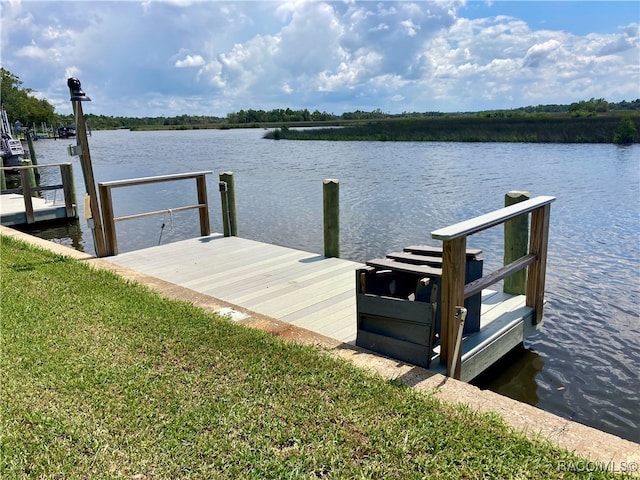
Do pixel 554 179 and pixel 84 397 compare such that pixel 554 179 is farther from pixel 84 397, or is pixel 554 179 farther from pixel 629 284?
pixel 84 397

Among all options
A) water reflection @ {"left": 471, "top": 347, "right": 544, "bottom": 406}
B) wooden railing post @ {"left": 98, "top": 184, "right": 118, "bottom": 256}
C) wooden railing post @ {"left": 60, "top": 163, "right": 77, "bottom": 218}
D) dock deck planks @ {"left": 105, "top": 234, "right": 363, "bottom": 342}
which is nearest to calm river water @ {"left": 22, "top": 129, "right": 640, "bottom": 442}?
water reflection @ {"left": 471, "top": 347, "right": 544, "bottom": 406}

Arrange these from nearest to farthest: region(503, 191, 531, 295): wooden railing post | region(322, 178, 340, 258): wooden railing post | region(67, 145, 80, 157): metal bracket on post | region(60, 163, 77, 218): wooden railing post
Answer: region(503, 191, 531, 295): wooden railing post < region(67, 145, 80, 157): metal bracket on post < region(322, 178, 340, 258): wooden railing post < region(60, 163, 77, 218): wooden railing post

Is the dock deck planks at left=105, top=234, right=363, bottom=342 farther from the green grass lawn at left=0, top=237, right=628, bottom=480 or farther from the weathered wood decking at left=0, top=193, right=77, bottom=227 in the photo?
the weathered wood decking at left=0, top=193, right=77, bottom=227

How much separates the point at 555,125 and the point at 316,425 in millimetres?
44084

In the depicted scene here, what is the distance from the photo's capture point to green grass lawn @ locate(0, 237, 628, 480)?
99.4 inches

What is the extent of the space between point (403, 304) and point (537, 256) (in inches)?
75.2

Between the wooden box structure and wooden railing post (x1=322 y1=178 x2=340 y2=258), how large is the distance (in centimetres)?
265

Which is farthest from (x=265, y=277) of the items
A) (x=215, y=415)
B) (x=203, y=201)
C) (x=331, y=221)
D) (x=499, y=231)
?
(x=499, y=231)

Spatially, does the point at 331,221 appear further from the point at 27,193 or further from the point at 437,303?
the point at 27,193

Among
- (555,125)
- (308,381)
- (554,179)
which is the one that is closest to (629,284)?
(308,381)

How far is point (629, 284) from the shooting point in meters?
7.79

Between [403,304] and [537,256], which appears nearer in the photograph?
[403,304]

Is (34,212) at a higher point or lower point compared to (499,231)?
higher

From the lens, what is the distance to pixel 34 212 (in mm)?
13242
